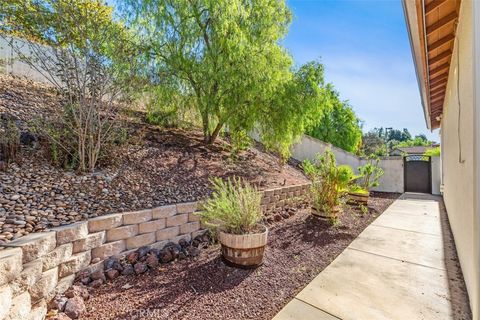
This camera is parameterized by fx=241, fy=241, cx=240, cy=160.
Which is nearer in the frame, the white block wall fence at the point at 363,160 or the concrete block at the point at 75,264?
the concrete block at the point at 75,264

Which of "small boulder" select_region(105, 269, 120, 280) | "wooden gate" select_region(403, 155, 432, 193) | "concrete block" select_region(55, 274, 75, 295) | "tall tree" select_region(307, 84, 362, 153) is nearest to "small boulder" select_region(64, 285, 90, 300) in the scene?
"concrete block" select_region(55, 274, 75, 295)

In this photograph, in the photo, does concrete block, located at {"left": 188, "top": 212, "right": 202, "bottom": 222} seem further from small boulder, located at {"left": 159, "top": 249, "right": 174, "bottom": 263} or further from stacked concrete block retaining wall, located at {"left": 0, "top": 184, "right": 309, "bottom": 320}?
small boulder, located at {"left": 159, "top": 249, "right": 174, "bottom": 263}

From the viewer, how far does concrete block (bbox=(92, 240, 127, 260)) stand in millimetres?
2430

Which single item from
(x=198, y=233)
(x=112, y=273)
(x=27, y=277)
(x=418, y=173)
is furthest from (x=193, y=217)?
(x=418, y=173)

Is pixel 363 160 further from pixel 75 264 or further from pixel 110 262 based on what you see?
pixel 75 264

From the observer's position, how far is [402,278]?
2.74 m

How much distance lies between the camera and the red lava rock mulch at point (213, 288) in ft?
6.68

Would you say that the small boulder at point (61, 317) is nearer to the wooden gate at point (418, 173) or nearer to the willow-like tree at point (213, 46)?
the willow-like tree at point (213, 46)

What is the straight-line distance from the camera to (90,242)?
2.37 meters

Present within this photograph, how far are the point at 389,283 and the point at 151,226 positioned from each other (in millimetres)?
2755

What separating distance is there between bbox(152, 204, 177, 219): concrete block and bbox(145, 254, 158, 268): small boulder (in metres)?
0.44

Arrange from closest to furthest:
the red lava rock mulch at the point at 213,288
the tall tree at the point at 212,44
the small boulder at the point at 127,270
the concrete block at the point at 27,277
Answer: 1. the concrete block at the point at 27,277
2. the red lava rock mulch at the point at 213,288
3. the small boulder at the point at 127,270
4. the tall tree at the point at 212,44

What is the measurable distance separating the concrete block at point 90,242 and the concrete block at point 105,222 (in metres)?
0.05

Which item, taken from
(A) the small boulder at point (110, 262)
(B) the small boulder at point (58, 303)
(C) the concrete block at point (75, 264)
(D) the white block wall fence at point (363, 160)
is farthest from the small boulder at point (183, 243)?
(D) the white block wall fence at point (363, 160)
